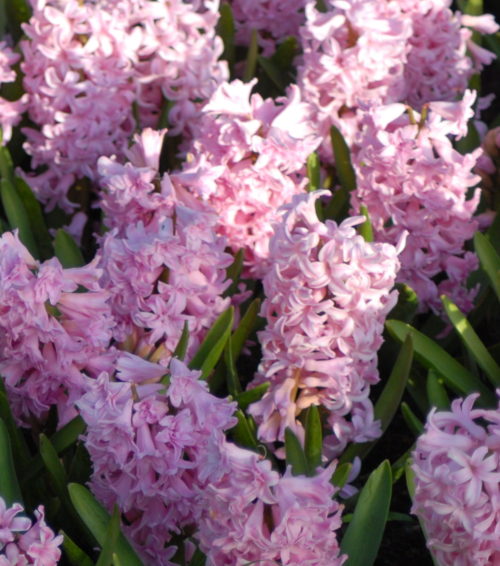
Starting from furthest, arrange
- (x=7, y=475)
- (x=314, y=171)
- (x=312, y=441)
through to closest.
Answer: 1. (x=314, y=171)
2. (x=312, y=441)
3. (x=7, y=475)

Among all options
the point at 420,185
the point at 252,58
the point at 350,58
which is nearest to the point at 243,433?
the point at 420,185

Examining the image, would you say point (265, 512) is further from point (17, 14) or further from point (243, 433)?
point (17, 14)

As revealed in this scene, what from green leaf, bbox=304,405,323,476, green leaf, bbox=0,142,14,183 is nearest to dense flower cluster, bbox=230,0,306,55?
green leaf, bbox=0,142,14,183

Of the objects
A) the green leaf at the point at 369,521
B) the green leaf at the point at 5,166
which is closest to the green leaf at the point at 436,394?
the green leaf at the point at 369,521

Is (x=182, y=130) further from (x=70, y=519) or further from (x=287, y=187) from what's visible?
(x=70, y=519)

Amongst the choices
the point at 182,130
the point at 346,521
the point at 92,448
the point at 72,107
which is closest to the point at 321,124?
the point at 182,130

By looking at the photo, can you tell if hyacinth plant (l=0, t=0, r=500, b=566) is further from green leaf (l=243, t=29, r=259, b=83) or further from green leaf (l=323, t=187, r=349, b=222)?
green leaf (l=243, t=29, r=259, b=83)
